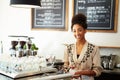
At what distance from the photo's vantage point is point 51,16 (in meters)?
3.85

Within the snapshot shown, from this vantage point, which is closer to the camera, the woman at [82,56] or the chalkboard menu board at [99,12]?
the woman at [82,56]

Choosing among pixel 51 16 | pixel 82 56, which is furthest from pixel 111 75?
pixel 51 16

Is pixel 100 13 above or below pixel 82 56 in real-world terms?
above

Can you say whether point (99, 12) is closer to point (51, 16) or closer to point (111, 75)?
point (51, 16)

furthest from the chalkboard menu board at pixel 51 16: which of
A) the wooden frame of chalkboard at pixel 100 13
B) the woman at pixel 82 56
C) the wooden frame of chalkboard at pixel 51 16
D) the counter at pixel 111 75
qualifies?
the woman at pixel 82 56

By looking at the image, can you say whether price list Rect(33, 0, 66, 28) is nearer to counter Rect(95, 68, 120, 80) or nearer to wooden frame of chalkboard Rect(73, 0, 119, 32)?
wooden frame of chalkboard Rect(73, 0, 119, 32)

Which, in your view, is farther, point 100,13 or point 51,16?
point 51,16

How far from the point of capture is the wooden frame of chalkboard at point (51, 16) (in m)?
3.75

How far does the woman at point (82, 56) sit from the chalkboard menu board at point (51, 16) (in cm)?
153

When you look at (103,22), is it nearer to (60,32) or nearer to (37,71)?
(60,32)

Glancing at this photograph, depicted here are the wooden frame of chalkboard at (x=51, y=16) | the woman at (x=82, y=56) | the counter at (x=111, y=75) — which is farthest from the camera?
the wooden frame of chalkboard at (x=51, y=16)

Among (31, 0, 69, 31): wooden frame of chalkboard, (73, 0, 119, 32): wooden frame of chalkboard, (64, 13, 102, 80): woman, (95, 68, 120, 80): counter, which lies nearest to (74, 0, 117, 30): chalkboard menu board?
(73, 0, 119, 32): wooden frame of chalkboard

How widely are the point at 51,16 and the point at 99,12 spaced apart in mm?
845

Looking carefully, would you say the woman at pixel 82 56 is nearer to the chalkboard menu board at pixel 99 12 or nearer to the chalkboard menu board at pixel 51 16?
the chalkboard menu board at pixel 99 12
